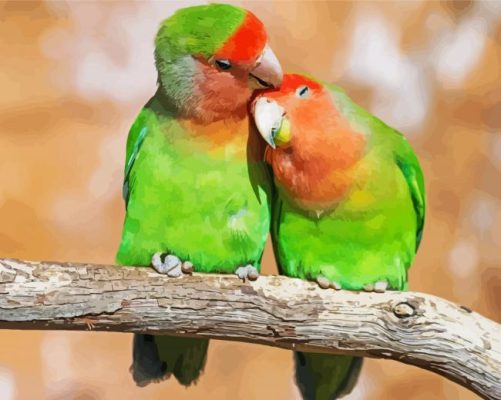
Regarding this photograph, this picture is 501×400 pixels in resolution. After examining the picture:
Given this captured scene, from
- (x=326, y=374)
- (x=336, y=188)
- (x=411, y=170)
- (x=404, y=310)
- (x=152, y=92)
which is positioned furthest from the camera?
(x=152, y=92)

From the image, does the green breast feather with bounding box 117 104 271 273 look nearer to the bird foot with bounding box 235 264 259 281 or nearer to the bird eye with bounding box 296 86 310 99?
the bird foot with bounding box 235 264 259 281

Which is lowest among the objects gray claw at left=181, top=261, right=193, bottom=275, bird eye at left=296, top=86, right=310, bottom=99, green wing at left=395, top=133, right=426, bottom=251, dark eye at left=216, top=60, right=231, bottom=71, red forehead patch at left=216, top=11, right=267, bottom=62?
gray claw at left=181, top=261, right=193, bottom=275

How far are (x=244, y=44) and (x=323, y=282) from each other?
529 millimetres

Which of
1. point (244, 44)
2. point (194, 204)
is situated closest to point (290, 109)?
point (244, 44)

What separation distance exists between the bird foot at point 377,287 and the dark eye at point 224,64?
56 centimetres

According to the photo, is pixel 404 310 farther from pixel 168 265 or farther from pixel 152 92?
pixel 152 92

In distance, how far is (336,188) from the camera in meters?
1.58

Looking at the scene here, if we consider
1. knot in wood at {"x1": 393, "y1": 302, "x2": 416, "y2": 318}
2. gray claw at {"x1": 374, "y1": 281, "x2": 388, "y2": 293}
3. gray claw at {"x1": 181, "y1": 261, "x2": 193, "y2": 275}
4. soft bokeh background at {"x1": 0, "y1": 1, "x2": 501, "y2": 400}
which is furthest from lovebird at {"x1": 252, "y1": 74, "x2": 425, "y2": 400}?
soft bokeh background at {"x1": 0, "y1": 1, "x2": 501, "y2": 400}

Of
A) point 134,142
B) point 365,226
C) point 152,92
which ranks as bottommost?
point 365,226

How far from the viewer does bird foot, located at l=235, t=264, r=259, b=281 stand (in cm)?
154

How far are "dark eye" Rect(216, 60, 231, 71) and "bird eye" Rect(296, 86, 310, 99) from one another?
0.16 metres

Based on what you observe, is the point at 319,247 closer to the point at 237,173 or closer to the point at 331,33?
the point at 237,173

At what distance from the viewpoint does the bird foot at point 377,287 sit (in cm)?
159


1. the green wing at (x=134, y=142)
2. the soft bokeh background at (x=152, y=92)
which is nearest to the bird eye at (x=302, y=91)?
the green wing at (x=134, y=142)
